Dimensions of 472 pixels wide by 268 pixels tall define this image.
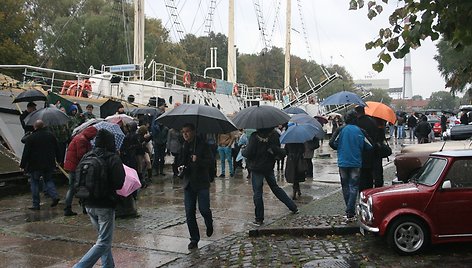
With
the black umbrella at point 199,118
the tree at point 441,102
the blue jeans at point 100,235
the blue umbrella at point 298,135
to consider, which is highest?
the tree at point 441,102

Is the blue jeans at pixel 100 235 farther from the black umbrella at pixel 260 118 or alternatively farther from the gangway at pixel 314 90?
the gangway at pixel 314 90

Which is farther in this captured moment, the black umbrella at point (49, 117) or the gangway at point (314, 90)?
the gangway at point (314, 90)

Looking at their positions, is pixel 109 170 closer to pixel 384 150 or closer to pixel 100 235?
pixel 100 235

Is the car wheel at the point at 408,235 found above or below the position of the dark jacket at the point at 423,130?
below

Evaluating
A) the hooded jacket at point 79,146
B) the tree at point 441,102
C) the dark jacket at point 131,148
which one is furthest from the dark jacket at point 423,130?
the tree at point 441,102

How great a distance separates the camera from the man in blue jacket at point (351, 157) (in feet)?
27.6

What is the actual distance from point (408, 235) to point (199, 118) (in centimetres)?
329

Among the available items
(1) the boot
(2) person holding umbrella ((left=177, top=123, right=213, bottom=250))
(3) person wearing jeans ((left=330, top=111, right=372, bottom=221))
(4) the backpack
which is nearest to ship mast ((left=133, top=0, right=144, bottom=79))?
(1) the boot

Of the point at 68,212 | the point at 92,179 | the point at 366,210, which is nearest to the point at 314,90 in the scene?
the point at 68,212

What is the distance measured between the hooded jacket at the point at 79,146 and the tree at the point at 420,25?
4.36 meters

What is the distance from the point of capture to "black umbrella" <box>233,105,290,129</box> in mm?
8594

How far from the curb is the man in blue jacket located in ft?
1.68

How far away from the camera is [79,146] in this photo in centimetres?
823

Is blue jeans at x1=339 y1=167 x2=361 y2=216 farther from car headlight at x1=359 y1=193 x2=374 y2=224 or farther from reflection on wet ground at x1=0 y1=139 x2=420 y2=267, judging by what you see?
reflection on wet ground at x1=0 y1=139 x2=420 y2=267
